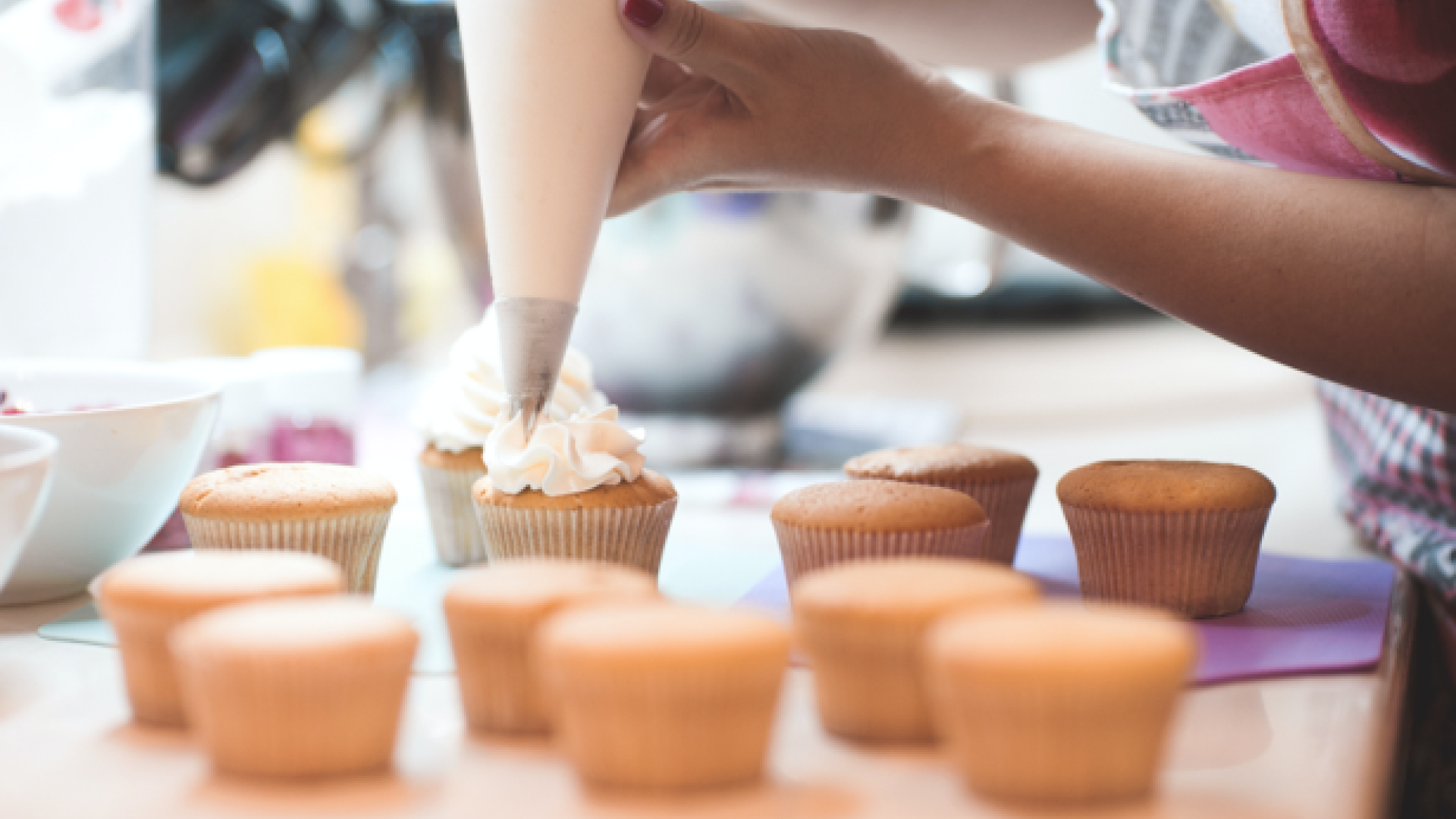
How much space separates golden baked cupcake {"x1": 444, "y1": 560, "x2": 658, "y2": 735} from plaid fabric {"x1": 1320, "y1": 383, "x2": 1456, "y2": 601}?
644mm

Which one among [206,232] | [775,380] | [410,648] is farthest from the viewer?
[206,232]

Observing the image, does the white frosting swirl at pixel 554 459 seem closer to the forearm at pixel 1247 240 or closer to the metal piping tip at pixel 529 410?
the metal piping tip at pixel 529 410

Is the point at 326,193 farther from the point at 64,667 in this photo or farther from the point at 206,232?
the point at 64,667

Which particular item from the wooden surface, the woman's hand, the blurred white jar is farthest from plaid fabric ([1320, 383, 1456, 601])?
the blurred white jar

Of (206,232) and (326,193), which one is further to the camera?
(326,193)

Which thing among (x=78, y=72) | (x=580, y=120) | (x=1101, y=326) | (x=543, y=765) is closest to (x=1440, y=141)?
(x=580, y=120)

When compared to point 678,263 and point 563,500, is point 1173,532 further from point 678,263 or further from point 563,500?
point 678,263

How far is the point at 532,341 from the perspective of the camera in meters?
0.78

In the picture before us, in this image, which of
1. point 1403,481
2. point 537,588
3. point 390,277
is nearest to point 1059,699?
point 537,588

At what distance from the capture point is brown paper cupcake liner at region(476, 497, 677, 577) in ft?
2.76

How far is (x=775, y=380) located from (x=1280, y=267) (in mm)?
770

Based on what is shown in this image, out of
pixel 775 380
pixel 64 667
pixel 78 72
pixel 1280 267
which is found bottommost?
pixel 64 667

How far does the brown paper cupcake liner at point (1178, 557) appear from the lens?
80cm

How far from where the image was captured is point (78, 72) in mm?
1079
